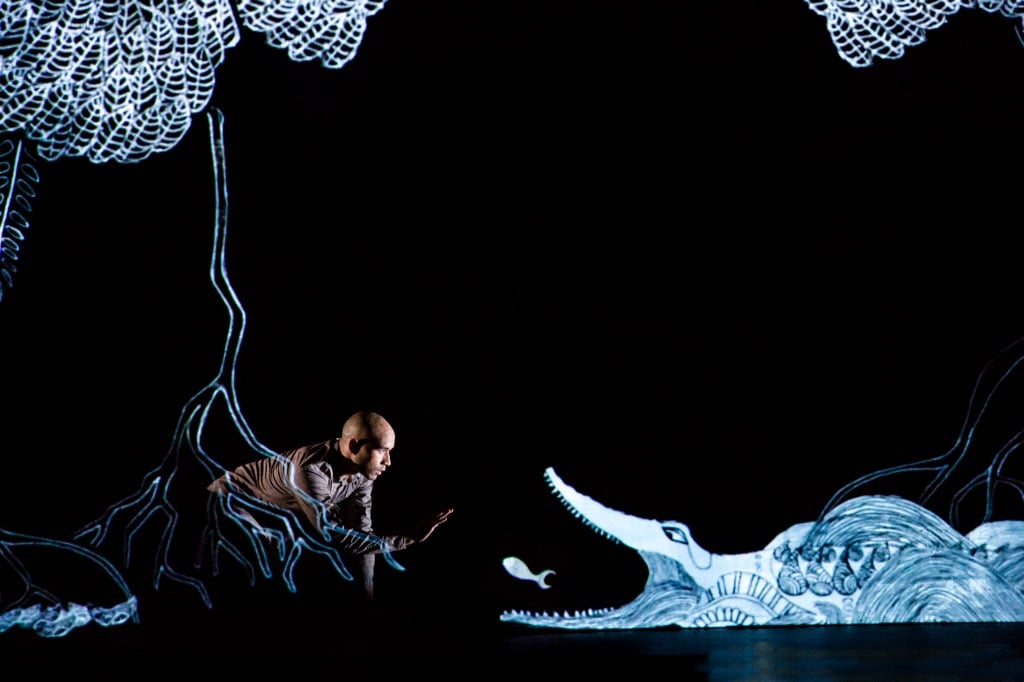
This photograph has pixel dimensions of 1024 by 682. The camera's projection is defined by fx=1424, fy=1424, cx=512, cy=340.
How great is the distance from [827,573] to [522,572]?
0.96 meters

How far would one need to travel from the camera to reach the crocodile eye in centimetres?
445

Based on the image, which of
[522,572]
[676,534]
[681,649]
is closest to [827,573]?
[676,534]

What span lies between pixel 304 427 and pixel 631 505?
1053 millimetres

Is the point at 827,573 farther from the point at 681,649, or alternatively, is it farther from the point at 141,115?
the point at 141,115

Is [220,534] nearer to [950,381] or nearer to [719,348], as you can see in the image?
[719,348]

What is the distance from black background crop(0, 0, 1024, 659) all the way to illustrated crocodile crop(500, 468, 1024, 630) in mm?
66

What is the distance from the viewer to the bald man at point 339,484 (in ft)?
14.1

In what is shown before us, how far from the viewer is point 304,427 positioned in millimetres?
4430

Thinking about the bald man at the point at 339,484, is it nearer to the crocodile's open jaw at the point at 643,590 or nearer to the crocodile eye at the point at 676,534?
the crocodile's open jaw at the point at 643,590


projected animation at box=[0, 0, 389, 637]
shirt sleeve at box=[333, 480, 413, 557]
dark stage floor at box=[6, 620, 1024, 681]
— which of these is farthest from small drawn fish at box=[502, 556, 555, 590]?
projected animation at box=[0, 0, 389, 637]

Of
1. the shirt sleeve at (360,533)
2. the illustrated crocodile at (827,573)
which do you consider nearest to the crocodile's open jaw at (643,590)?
the illustrated crocodile at (827,573)

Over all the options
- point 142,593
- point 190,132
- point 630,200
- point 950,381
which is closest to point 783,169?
point 630,200

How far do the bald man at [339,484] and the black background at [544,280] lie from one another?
0.09 metres

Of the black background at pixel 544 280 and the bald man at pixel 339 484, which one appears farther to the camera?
the black background at pixel 544 280
